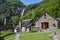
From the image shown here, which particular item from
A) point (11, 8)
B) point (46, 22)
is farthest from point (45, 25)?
point (11, 8)

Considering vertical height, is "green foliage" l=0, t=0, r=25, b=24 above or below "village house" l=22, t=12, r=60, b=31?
above

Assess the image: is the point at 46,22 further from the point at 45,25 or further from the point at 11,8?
the point at 11,8

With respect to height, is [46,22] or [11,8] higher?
[11,8]

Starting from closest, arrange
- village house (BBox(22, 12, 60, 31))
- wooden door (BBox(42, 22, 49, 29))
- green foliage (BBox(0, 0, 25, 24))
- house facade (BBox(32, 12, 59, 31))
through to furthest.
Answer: village house (BBox(22, 12, 60, 31)) < house facade (BBox(32, 12, 59, 31)) < wooden door (BBox(42, 22, 49, 29)) < green foliage (BBox(0, 0, 25, 24))

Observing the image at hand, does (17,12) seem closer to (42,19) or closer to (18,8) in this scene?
(18,8)

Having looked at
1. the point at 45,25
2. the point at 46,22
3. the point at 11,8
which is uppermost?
the point at 11,8

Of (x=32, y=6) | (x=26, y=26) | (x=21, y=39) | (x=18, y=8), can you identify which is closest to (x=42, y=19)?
(x=26, y=26)

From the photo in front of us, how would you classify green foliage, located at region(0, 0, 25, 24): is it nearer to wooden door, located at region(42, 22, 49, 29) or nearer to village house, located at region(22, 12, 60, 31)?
village house, located at region(22, 12, 60, 31)

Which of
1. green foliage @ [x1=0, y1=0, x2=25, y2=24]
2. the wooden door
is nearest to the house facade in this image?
the wooden door

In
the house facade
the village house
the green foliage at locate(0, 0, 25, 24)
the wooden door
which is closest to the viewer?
the village house

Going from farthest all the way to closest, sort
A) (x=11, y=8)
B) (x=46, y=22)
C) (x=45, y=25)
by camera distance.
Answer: (x=11, y=8) → (x=46, y=22) → (x=45, y=25)

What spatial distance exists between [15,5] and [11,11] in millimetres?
13593

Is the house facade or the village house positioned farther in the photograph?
the house facade

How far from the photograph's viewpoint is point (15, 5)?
622 feet
